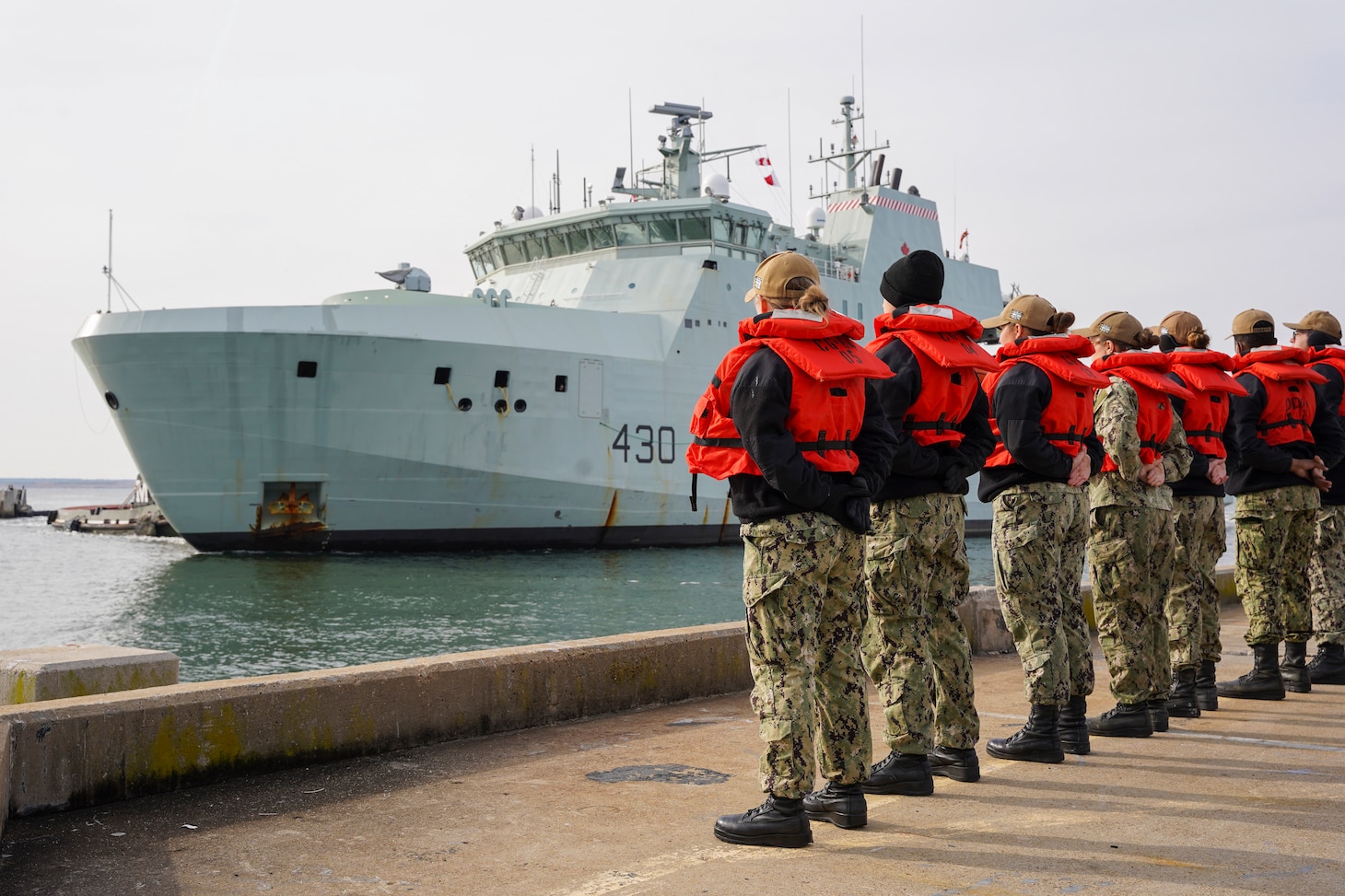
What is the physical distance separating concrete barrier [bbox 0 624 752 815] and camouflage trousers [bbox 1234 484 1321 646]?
2713mm

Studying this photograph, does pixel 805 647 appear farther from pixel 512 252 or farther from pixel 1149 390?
pixel 512 252

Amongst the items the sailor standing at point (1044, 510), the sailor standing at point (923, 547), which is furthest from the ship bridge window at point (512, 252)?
the sailor standing at point (923, 547)

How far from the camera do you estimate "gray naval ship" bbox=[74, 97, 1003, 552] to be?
1727 centimetres

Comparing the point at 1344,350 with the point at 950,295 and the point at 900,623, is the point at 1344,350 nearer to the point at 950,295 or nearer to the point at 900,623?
the point at 900,623

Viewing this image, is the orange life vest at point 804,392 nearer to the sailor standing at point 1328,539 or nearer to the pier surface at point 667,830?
the pier surface at point 667,830

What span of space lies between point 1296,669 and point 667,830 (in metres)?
3.93

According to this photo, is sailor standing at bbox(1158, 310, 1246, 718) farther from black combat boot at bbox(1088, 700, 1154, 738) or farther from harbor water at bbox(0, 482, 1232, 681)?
harbor water at bbox(0, 482, 1232, 681)

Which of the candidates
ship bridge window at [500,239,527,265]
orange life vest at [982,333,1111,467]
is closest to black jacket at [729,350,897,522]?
orange life vest at [982,333,1111,467]

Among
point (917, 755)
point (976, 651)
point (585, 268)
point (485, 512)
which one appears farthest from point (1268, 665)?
point (585, 268)

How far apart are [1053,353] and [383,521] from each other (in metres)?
15.5

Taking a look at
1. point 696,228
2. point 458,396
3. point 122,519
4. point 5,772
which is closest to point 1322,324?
point 5,772

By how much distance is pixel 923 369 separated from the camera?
3.70 meters

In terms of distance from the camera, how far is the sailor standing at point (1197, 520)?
490 centimetres

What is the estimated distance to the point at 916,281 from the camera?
12.5 ft
